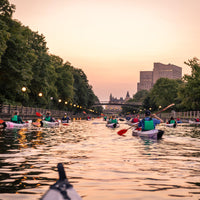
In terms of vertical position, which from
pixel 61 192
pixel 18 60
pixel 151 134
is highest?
pixel 18 60

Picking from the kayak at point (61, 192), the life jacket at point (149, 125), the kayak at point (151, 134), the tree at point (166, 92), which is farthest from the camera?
the tree at point (166, 92)

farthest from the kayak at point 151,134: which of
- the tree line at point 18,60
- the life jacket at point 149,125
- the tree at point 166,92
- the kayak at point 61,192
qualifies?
the tree at point 166,92

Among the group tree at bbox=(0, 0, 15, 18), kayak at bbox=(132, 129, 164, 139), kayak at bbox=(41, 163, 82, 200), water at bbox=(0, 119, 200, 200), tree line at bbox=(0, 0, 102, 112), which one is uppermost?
tree at bbox=(0, 0, 15, 18)

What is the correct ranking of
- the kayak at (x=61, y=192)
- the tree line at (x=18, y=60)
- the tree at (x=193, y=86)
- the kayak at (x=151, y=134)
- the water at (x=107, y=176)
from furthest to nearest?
the tree at (x=193, y=86) < the tree line at (x=18, y=60) < the kayak at (x=151, y=134) < the water at (x=107, y=176) < the kayak at (x=61, y=192)

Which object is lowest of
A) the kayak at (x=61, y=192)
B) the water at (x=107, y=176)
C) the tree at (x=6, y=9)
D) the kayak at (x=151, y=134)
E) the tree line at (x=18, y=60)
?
the water at (x=107, y=176)

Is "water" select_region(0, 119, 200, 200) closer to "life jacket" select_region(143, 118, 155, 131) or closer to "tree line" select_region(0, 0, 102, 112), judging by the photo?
"life jacket" select_region(143, 118, 155, 131)

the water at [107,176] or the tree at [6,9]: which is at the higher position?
the tree at [6,9]

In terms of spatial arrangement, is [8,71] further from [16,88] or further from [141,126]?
[141,126]

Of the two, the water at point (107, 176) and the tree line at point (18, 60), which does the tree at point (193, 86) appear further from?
the water at point (107, 176)

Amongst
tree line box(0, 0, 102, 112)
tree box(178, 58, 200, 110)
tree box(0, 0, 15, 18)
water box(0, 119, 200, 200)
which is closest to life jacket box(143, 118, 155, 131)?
water box(0, 119, 200, 200)

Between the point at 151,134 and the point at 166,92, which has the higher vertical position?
the point at 166,92

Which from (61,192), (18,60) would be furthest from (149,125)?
(18,60)

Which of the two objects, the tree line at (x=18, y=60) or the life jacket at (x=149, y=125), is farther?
the tree line at (x=18, y=60)

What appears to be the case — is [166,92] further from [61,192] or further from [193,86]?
[61,192]
